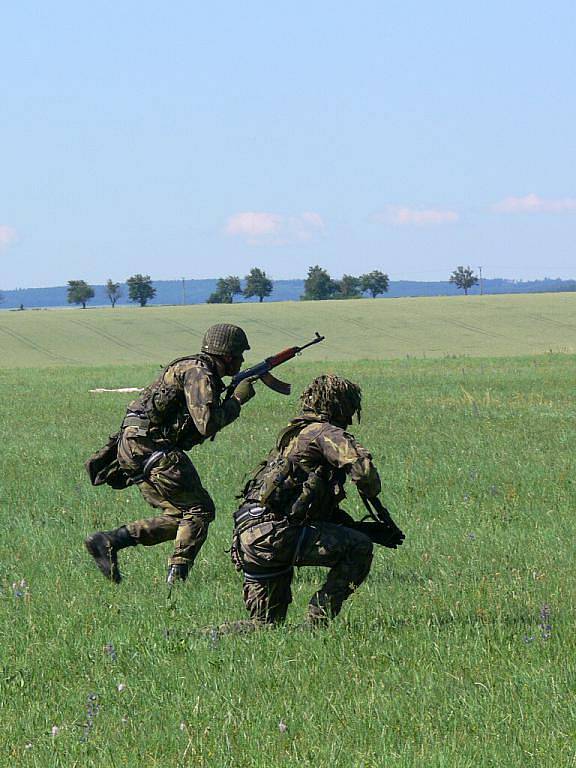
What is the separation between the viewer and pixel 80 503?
12695 millimetres

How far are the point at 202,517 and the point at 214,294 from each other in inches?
7493

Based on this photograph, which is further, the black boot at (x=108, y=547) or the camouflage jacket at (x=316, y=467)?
the black boot at (x=108, y=547)

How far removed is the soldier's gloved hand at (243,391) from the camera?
8.77 meters

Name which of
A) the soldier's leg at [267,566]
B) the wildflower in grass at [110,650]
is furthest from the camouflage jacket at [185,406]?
the wildflower in grass at [110,650]

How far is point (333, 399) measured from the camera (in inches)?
269

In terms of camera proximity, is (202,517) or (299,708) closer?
(299,708)

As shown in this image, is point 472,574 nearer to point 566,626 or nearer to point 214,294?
point 566,626

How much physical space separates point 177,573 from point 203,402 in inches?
54.9

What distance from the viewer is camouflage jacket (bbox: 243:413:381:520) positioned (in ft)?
21.4

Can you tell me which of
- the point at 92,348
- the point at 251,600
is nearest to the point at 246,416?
the point at 251,600

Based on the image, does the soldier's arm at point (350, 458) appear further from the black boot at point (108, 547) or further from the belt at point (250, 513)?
the black boot at point (108, 547)

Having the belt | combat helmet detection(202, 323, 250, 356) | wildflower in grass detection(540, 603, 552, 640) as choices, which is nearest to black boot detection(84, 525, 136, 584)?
combat helmet detection(202, 323, 250, 356)

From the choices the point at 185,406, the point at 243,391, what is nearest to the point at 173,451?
the point at 185,406

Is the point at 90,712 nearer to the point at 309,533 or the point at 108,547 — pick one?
the point at 309,533
